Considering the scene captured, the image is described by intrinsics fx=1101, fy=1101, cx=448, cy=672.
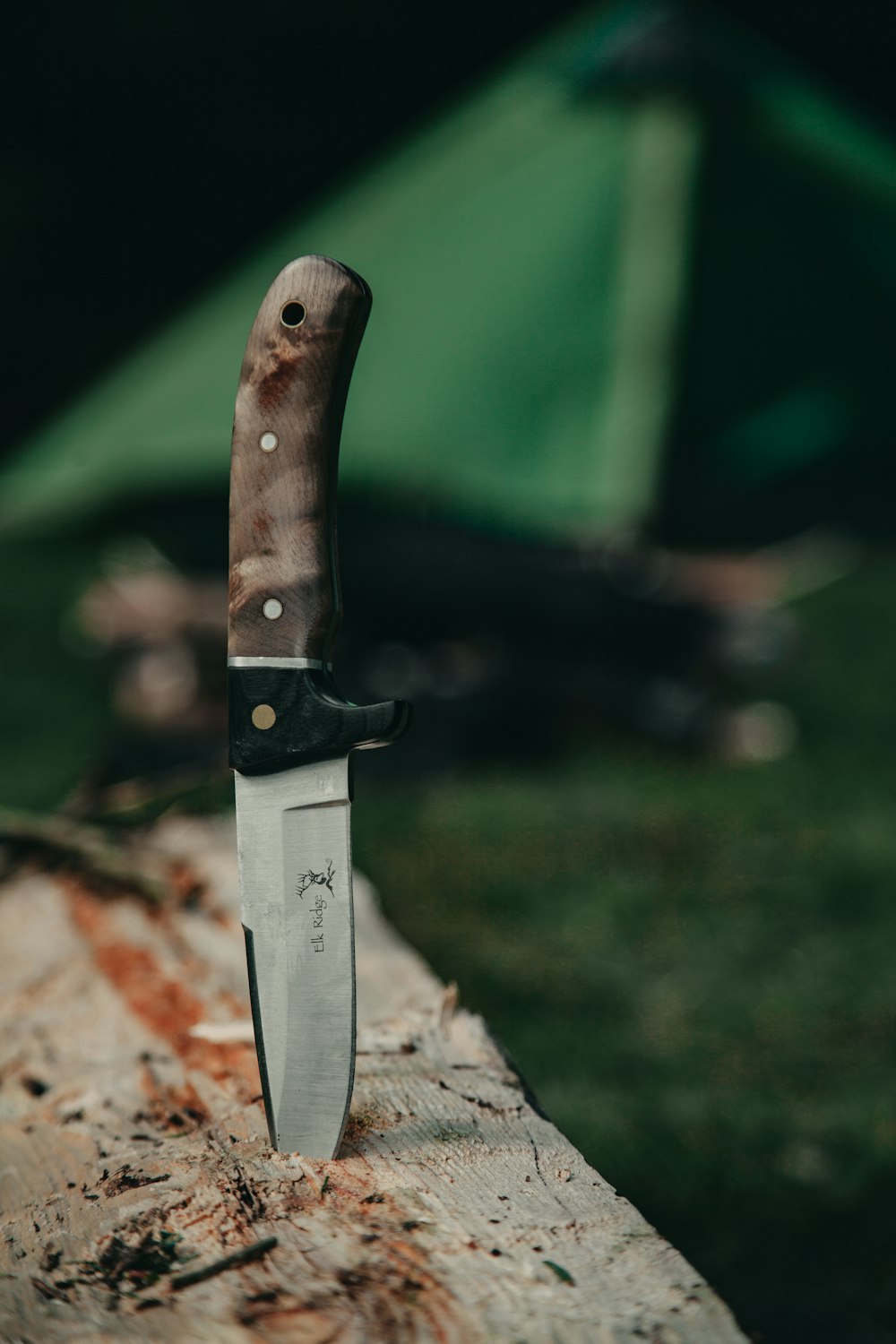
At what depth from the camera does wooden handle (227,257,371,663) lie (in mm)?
1120

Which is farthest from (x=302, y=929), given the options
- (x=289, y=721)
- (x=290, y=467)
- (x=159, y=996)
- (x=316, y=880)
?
(x=159, y=996)

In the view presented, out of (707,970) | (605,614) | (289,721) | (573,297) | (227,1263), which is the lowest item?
(227,1263)

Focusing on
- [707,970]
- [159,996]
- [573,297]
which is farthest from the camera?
[573,297]

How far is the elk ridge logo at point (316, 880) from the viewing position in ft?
3.79

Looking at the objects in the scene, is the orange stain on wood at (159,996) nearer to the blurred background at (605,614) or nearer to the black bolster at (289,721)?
the blurred background at (605,614)

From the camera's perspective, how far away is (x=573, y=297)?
326 centimetres

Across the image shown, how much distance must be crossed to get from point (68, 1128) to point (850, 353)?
319 cm

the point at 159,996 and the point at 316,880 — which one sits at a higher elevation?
the point at 316,880

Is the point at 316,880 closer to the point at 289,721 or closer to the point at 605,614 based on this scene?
the point at 289,721

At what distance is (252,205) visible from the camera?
11492 mm

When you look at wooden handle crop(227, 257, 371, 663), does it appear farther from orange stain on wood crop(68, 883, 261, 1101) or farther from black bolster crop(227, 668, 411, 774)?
orange stain on wood crop(68, 883, 261, 1101)

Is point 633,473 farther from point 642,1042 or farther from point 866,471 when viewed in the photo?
point 642,1042

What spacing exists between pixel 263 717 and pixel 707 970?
7.67ft

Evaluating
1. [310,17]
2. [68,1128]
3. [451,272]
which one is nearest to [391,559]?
[451,272]
